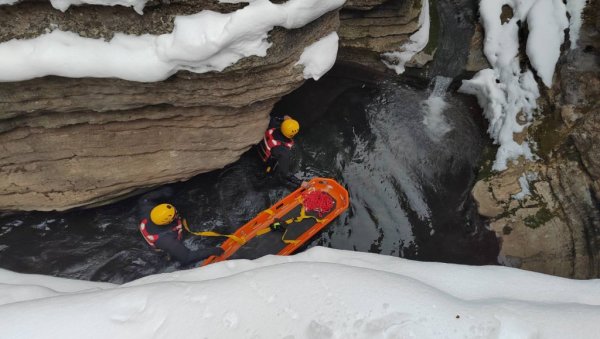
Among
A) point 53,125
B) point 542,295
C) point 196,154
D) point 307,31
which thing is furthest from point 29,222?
point 542,295

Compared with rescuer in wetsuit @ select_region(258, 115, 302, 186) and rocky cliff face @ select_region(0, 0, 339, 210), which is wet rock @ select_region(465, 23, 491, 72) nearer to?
rocky cliff face @ select_region(0, 0, 339, 210)

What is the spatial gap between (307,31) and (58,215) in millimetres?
4286

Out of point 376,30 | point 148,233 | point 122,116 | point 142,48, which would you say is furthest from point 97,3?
point 376,30

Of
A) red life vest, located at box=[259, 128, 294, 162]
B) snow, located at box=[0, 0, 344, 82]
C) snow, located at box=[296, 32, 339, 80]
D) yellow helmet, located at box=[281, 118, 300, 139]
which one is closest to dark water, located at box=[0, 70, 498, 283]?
red life vest, located at box=[259, 128, 294, 162]

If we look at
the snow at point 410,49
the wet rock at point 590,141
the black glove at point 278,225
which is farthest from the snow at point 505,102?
the black glove at point 278,225

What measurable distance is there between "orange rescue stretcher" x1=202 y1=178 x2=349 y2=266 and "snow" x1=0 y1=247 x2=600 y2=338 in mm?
1858

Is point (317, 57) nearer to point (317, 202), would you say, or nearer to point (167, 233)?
point (317, 202)

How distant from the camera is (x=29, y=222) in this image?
5.34 meters

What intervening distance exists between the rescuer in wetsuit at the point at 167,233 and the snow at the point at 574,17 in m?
6.35

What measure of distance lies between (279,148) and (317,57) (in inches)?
57.5

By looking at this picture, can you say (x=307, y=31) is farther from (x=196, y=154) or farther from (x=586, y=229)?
(x=586, y=229)

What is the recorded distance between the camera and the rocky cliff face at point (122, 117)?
3.88m

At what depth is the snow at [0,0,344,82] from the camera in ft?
12.2

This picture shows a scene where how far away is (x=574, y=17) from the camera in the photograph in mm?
6238
